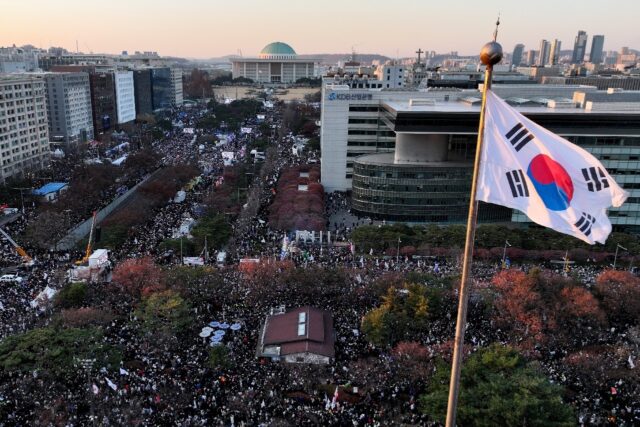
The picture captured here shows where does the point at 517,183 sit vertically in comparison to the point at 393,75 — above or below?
below

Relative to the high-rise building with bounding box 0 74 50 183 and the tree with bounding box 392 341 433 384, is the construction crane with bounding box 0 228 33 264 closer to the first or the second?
the high-rise building with bounding box 0 74 50 183

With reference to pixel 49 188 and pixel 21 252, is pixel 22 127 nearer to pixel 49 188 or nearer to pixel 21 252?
pixel 49 188

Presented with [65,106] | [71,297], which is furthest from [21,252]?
[65,106]

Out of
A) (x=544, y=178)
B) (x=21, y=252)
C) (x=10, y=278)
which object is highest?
(x=544, y=178)

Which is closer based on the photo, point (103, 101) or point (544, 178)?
point (544, 178)

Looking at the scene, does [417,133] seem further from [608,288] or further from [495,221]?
[608,288]

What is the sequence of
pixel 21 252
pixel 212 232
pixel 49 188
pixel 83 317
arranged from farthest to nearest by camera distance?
1. pixel 49 188
2. pixel 212 232
3. pixel 21 252
4. pixel 83 317
